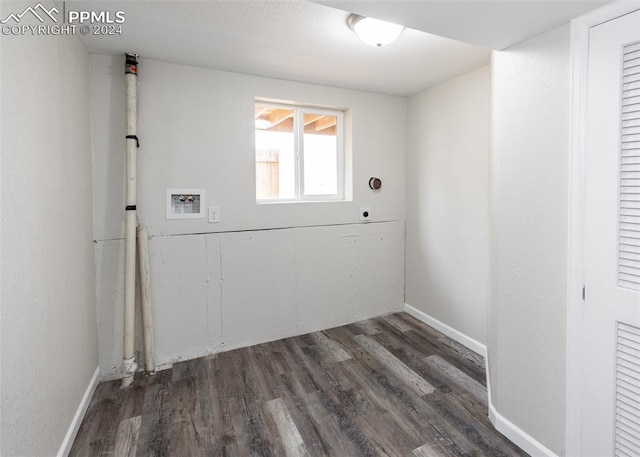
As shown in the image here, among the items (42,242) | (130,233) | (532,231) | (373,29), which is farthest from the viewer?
(130,233)

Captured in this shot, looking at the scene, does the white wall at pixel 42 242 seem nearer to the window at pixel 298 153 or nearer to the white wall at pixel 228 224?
the white wall at pixel 228 224

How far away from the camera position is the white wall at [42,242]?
3.96 ft

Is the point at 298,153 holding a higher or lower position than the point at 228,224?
higher

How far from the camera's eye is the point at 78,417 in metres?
1.89

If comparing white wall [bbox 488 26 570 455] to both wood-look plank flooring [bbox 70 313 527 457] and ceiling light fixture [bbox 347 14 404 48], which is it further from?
ceiling light fixture [bbox 347 14 404 48]

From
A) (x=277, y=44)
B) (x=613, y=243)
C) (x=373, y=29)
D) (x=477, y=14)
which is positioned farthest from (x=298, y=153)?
(x=613, y=243)

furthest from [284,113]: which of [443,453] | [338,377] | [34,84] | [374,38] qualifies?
[443,453]

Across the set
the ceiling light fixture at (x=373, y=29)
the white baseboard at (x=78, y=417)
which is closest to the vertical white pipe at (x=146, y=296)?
the white baseboard at (x=78, y=417)

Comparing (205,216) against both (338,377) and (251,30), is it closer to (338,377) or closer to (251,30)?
(251,30)

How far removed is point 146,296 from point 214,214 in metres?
0.79

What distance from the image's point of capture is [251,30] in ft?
6.54

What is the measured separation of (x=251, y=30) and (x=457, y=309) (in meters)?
2.72

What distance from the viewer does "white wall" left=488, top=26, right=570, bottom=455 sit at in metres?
1.52

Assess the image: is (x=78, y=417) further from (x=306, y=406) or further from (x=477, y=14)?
(x=477, y=14)
